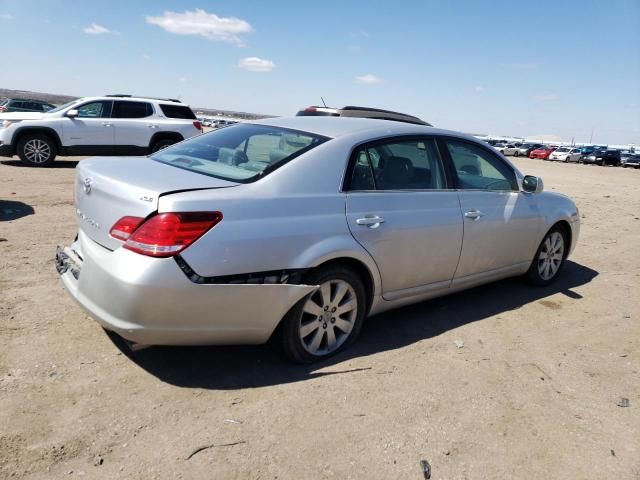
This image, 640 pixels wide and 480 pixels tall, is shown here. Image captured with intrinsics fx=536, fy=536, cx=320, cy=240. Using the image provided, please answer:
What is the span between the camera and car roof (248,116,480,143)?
376cm

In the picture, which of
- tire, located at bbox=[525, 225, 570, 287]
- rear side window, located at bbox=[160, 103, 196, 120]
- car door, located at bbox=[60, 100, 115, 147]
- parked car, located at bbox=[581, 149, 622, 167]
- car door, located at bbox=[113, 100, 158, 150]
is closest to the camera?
tire, located at bbox=[525, 225, 570, 287]

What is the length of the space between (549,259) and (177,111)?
10691 millimetres

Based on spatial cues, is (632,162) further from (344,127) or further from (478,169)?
(344,127)

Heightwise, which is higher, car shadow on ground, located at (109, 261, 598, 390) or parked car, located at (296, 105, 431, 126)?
parked car, located at (296, 105, 431, 126)

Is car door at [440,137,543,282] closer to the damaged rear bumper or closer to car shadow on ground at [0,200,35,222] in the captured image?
the damaged rear bumper

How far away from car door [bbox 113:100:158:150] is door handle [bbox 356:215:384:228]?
34.8ft

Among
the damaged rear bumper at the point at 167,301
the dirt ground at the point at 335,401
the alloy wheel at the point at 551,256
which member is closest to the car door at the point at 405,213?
the dirt ground at the point at 335,401

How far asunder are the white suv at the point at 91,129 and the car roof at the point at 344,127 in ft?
31.3

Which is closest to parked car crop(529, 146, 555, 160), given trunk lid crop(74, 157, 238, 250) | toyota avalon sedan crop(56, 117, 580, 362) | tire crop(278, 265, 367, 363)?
toyota avalon sedan crop(56, 117, 580, 362)

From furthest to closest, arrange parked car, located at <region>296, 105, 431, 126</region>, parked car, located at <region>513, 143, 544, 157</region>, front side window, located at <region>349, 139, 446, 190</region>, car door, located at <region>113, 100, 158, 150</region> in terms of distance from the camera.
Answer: parked car, located at <region>513, 143, 544, 157</region> < car door, located at <region>113, 100, 158, 150</region> < parked car, located at <region>296, 105, 431, 126</region> < front side window, located at <region>349, 139, 446, 190</region>

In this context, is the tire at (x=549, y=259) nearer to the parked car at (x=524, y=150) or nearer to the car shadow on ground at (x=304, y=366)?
the car shadow on ground at (x=304, y=366)

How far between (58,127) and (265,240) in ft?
36.5

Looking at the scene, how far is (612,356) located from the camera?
405 centimetres

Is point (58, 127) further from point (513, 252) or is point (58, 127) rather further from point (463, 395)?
point (463, 395)
